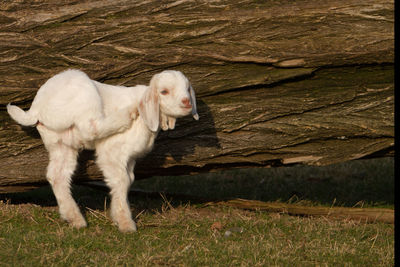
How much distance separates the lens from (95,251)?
5.54 m

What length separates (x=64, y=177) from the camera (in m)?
6.13

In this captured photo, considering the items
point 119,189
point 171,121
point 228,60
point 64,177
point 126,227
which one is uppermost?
point 228,60

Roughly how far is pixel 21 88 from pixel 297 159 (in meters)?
3.13

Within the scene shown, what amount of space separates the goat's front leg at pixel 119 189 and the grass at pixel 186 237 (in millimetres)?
123

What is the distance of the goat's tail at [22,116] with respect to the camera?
609 cm

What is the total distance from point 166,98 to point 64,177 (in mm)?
1353

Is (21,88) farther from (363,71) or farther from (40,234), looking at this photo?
(363,71)

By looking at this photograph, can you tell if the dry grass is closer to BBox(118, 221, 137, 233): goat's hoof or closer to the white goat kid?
BBox(118, 221, 137, 233): goat's hoof

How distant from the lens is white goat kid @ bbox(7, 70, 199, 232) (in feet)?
18.9

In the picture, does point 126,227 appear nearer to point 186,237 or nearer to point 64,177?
point 186,237

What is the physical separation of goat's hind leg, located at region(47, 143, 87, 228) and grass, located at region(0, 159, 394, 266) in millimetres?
175

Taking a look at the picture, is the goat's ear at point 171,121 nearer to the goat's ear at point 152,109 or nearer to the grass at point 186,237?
the goat's ear at point 152,109

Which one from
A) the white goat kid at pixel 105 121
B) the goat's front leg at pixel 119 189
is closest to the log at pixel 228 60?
the white goat kid at pixel 105 121

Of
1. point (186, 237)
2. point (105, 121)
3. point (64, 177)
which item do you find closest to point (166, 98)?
point (105, 121)
